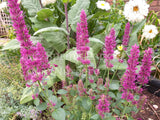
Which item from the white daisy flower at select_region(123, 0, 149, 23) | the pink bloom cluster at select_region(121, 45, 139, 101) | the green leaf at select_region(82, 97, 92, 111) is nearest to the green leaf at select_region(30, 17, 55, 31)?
the white daisy flower at select_region(123, 0, 149, 23)

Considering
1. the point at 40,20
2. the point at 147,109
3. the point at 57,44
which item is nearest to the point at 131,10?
the point at 57,44

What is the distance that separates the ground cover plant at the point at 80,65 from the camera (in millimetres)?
816

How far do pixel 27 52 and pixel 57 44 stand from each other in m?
0.93

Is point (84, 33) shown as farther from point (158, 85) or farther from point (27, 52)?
point (158, 85)

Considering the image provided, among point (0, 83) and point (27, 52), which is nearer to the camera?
point (27, 52)

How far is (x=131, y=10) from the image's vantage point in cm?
158

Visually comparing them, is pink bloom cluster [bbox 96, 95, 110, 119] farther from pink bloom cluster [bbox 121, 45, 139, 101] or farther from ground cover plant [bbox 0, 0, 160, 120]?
pink bloom cluster [bbox 121, 45, 139, 101]

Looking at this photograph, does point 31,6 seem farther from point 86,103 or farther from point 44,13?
point 86,103

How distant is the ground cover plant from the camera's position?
2.68 feet

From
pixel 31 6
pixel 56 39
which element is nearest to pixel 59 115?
pixel 56 39

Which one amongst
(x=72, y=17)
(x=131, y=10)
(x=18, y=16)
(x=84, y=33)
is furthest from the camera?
(x=72, y=17)

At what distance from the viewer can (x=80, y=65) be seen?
110cm

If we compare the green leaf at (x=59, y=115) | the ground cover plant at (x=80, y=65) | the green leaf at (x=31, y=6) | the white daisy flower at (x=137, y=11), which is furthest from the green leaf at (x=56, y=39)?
the green leaf at (x=59, y=115)

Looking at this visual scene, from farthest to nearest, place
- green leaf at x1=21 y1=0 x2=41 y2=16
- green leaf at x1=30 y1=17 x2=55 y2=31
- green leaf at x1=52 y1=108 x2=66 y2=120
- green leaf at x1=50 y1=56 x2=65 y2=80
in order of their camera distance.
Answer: green leaf at x1=21 y1=0 x2=41 y2=16
green leaf at x1=30 y1=17 x2=55 y2=31
green leaf at x1=50 y1=56 x2=65 y2=80
green leaf at x1=52 y1=108 x2=66 y2=120
